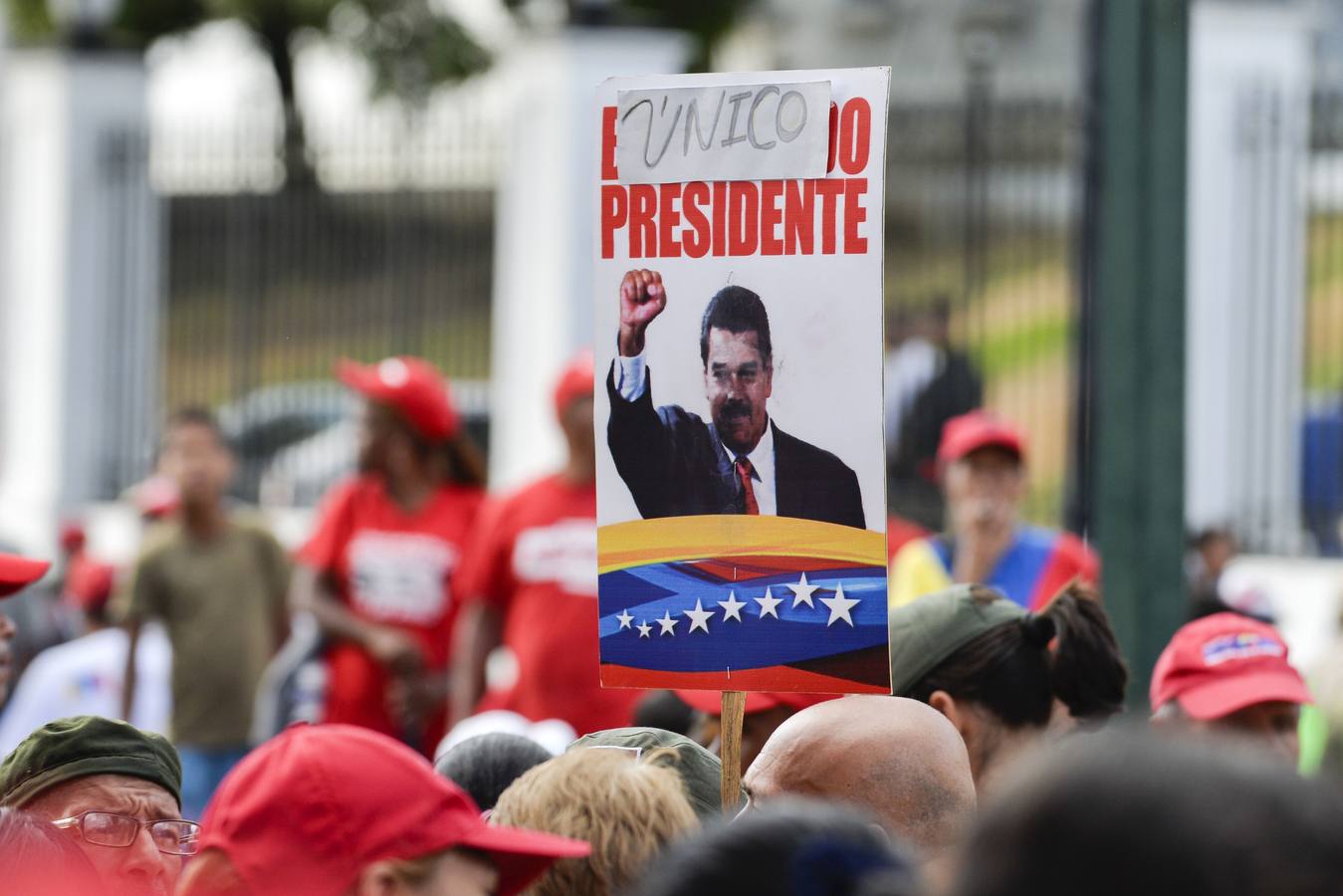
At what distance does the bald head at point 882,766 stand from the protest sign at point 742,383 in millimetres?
55

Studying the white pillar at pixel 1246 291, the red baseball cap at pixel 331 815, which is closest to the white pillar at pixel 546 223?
the white pillar at pixel 1246 291

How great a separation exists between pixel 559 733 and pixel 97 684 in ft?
8.47

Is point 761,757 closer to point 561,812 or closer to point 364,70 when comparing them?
point 561,812

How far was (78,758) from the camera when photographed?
2.82 metres

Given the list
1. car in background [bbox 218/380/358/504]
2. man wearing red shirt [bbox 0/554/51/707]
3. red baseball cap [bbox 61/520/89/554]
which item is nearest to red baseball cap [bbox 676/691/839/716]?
man wearing red shirt [bbox 0/554/51/707]

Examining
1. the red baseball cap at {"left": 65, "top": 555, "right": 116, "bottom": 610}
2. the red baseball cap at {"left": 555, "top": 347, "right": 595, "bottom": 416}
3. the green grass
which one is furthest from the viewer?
the green grass

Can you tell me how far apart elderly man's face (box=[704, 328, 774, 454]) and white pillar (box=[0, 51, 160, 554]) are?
10895 mm

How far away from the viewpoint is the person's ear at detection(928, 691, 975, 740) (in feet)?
10.0

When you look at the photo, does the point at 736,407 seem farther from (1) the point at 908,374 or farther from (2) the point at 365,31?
(2) the point at 365,31

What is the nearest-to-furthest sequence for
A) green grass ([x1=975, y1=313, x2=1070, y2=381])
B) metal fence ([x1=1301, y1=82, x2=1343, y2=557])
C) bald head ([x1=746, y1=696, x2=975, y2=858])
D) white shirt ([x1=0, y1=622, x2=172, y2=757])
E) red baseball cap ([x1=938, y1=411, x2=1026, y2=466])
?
bald head ([x1=746, y1=696, x2=975, y2=858]) < red baseball cap ([x1=938, y1=411, x2=1026, y2=466]) < white shirt ([x1=0, y1=622, x2=172, y2=757]) < metal fence ([x1=1301, y1=82, x2=1343, y2=557]) < green grass ([x1=975, y1=313, x2=1070, y2=381])

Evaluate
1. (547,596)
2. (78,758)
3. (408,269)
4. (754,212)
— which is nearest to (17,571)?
(78,758)

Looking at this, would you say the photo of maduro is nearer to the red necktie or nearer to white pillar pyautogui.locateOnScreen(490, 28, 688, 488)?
the red necktie

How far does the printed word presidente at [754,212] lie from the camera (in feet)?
8.50

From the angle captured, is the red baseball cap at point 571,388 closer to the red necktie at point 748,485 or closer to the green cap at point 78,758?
the green cap at point 78,758
